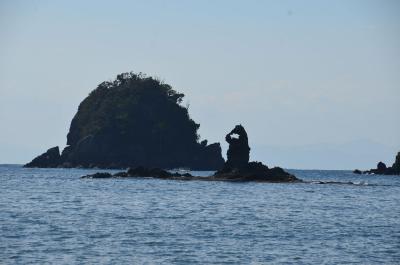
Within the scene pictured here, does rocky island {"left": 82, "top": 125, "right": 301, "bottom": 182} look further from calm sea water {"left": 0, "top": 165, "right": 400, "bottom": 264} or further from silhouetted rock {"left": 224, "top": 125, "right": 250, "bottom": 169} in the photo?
calm sea water {"left": 0, "top": 165, "right": 400, "bottom": 264}

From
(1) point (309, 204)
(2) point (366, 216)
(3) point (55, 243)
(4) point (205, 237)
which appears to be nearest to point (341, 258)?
(4) point (205, 237)

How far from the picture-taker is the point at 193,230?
5028 cm

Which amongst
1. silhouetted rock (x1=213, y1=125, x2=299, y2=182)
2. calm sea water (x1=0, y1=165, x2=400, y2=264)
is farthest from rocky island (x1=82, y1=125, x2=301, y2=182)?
calm sea water (x1=0, y1=165, x2=400, y2=264)

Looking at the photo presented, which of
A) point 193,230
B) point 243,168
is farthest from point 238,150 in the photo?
point 193,230

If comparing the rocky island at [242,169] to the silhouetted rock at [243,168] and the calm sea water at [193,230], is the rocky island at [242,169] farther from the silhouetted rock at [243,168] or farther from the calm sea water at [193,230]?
the calm sea water at [193,230]

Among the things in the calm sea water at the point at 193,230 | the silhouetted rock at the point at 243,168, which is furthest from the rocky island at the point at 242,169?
the calm sea water at the point at 193,230

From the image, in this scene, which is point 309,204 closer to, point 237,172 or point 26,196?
point 26,196

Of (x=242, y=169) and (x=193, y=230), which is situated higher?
(x=242, y=169)

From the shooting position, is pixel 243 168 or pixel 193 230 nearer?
pixel 193 230

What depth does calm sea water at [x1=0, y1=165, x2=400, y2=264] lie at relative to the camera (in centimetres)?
3900

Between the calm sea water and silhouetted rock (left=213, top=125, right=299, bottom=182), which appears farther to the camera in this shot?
silhouetted rock (left=213, top=125, right=299, bottom=182)

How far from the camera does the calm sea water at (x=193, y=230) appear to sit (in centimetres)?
3900

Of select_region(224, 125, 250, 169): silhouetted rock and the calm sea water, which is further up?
select_region(224, 125, 250, 169): silhouetted rock

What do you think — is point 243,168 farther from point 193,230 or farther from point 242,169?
point 193,230
